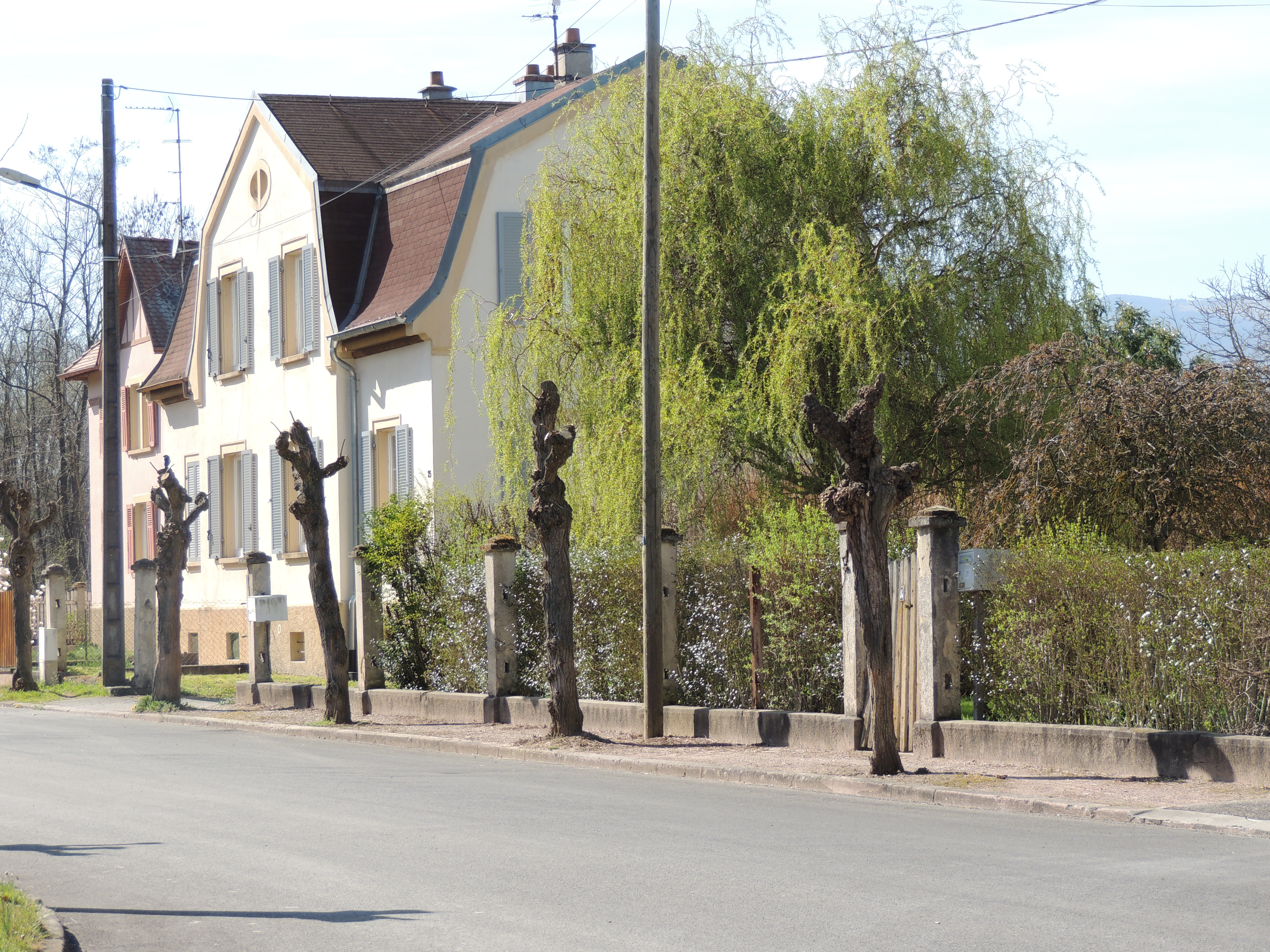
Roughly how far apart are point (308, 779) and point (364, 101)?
2203 centimetres

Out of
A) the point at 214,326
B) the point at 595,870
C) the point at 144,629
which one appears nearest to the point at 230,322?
the point at 214,326

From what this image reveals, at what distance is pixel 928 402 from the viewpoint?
1880 cm

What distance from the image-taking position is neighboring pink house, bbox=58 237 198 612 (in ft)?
128

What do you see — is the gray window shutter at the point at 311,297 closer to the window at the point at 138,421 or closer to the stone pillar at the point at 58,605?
the stone pillar at the point at 58,605

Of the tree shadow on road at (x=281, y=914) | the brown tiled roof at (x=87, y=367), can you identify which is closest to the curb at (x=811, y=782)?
the tree shadow on road at (x=281, y=914)

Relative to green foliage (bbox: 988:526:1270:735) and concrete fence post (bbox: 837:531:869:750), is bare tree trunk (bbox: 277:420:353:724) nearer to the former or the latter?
concrete fence post (bbox: 837:531:869:750)

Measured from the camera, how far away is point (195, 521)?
34.9 m

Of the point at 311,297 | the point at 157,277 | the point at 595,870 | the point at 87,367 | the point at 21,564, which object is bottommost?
the point at 595,870

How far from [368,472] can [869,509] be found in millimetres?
16739

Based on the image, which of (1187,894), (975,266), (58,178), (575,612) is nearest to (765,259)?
(975,266)

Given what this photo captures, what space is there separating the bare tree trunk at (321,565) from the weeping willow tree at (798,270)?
11.7 feet

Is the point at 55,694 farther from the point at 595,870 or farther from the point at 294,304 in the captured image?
the point at 595,870

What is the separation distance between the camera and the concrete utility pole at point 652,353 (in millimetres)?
16781

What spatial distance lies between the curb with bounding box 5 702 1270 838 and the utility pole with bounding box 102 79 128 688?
5.92 metres
